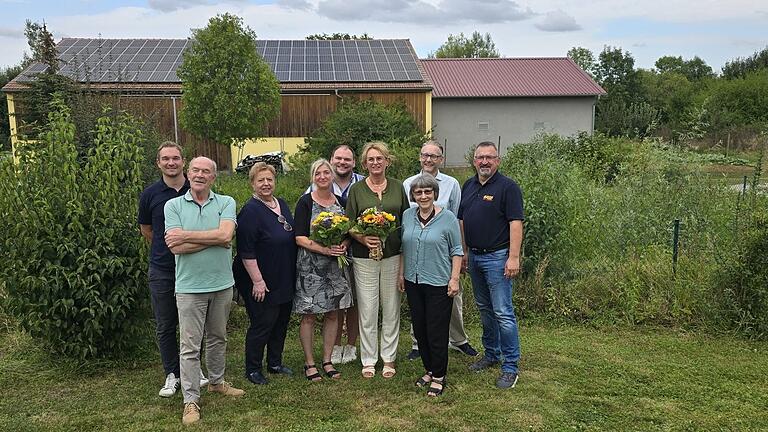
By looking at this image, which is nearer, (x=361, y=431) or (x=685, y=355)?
(x=361, y=431)

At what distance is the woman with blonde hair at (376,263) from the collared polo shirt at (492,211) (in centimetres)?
51

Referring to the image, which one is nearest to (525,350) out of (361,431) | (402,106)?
(361,431)

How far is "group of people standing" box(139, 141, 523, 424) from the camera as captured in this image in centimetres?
392

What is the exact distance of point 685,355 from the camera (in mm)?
5027

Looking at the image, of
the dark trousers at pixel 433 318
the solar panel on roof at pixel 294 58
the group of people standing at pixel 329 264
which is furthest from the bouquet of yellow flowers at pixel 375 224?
the solar panel on roof at pixel 294 58

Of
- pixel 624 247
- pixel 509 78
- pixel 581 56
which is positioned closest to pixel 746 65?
pixel 581 56

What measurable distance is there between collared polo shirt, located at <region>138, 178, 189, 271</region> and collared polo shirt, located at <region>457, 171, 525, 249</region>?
6.50 feet

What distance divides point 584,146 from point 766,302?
36.9 feet

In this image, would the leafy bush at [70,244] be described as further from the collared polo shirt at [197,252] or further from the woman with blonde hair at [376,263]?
the woman with blonde hair at [376,263]

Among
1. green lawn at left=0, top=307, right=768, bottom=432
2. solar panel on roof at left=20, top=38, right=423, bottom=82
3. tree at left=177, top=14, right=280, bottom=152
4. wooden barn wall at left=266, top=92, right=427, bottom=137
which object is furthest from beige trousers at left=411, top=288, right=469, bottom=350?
solar panel on roof at left=20, top=38, right=423, bottom=82

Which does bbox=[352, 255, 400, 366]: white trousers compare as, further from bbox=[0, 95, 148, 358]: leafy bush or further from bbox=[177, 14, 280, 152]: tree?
bbox=[177, 14, 280, 152]: tree

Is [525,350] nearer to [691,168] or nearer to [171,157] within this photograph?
[171,157]

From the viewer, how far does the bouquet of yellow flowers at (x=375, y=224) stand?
414 cm

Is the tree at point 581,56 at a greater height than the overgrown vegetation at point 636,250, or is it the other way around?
the tree at point 581,56
